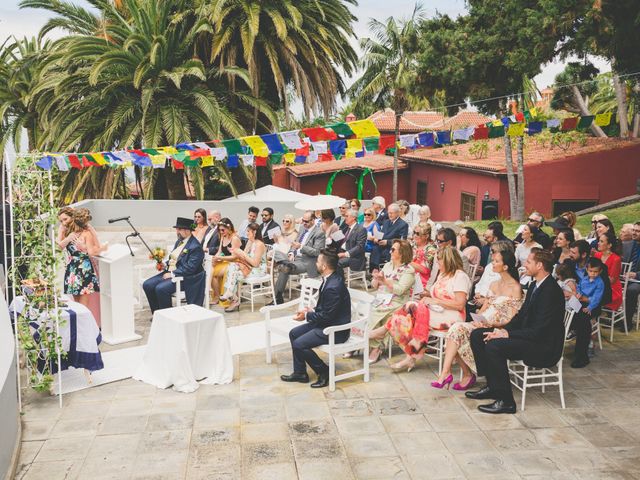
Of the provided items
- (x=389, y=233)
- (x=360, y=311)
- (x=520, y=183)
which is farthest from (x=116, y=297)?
(x=520, y=183)

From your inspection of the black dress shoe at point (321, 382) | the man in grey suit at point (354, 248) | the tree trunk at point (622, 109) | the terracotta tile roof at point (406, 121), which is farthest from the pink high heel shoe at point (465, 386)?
the terracotta tile roof at point (406, 121)

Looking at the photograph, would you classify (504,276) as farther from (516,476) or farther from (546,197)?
(546,197)

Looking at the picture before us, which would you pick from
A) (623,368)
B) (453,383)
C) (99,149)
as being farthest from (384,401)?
(99,149)

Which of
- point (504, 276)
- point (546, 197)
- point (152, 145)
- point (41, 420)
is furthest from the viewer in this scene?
point (546, 197)

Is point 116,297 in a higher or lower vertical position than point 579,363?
higher

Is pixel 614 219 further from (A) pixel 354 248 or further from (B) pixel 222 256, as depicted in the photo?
(B) pixel 222 256

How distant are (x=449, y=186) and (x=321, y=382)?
21674 millimetres

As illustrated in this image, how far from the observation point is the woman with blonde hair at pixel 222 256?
Result: 383 inches

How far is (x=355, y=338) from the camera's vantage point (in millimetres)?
6793

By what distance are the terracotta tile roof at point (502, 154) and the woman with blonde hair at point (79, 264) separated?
17853mm

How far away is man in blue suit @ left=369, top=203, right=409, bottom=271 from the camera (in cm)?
1061

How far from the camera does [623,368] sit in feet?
23.3

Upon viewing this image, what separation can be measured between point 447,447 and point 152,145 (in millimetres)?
14202

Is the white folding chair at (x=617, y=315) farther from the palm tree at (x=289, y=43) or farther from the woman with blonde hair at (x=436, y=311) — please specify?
the palm tree at (x=289, y=43)
